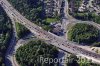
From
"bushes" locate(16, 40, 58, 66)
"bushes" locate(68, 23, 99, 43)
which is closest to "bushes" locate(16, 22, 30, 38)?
"bushes" locate(16, 40, 58, 66)

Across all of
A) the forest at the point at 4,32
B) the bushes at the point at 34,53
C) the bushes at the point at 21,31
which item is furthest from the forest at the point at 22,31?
the bushes at the point at 34,53

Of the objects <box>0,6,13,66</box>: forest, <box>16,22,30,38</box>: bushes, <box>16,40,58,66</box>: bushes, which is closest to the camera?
<box>16,40,58,66</box>: bushes

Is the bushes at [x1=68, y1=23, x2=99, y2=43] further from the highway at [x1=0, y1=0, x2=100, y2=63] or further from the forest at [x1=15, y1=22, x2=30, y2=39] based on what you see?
the forest at [x1=15, y1=22, x2=30, y2=39]

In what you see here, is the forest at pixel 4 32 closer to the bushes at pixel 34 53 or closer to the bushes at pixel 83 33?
the bushes at pixel 34 53

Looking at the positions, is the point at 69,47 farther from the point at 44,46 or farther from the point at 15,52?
the point at 15,52

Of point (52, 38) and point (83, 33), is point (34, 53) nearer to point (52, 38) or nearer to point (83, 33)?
point (52, 38)

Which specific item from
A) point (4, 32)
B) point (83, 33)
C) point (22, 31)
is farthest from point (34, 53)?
point (83, 33)
